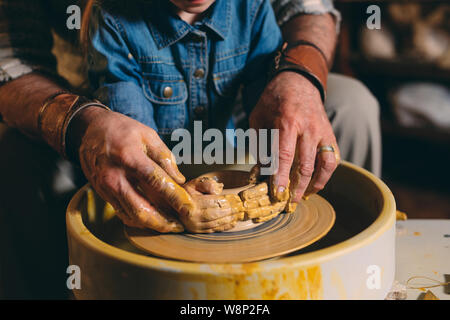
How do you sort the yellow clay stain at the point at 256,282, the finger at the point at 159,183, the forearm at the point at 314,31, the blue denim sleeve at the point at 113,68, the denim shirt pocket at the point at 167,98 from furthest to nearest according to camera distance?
1. the forearm at the point at 314,31
2. the denim shirt pocket at the point at 167,98
3. the blue denim sleeve at the point at 113,68
4. the finger at the point at 159,183
5. the yellow clay stain at the point at 256,282

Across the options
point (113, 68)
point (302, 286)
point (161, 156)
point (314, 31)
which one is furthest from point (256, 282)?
point (314, 31)

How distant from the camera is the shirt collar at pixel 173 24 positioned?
1163 millimetres

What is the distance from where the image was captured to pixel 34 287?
1263 millimetres

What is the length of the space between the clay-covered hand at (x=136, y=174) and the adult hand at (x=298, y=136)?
0.70 ft

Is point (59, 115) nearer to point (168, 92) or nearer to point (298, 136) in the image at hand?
point (168, 92)

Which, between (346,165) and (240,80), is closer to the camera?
(346,165)

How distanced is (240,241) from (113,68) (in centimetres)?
52

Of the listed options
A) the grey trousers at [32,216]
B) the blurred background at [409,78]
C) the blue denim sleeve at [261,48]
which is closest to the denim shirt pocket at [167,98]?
the blue denim sleeve at [261,48]

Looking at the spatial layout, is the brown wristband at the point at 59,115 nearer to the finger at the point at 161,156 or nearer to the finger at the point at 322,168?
the finger at the point at 161,156

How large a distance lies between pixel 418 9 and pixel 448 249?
6.64 feet

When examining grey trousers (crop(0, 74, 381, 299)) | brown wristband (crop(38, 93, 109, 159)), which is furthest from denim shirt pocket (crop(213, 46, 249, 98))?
grey trousers (crop(0, 74, 381, 299))

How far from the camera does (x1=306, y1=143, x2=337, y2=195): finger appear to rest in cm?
98
